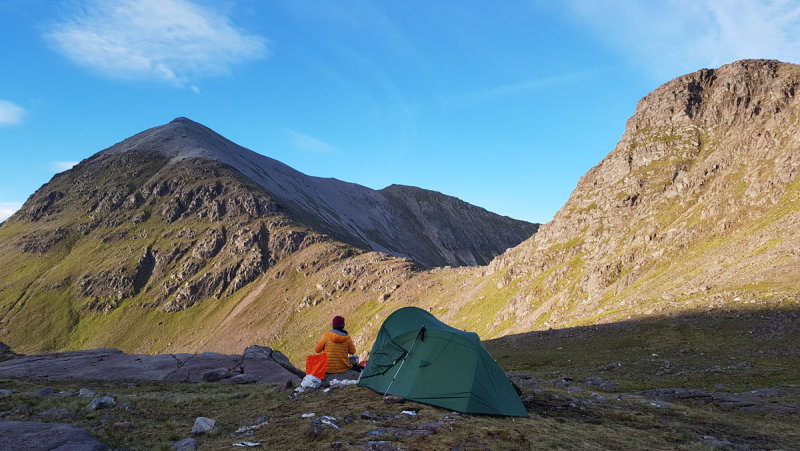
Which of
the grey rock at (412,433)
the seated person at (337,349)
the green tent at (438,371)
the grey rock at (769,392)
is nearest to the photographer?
the grey rock at (412,433)

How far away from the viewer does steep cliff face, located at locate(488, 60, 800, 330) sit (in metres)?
46.7

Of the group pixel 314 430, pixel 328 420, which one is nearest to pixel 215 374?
pixel 328 420

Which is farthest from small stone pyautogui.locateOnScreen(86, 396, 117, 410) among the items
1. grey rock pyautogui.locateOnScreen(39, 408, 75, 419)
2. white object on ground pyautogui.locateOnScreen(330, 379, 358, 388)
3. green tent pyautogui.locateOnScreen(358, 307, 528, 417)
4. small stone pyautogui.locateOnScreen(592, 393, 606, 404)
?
small stone pyautogui.locateOnScreen(592, 393, 606, 404)

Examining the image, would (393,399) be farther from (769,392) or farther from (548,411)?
(769,392)

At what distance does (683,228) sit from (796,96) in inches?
1411

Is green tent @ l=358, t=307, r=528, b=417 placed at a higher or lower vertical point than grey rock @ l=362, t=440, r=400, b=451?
higher

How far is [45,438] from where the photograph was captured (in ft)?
33.8

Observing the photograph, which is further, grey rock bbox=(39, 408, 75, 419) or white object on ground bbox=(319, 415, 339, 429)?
grey rock bbox=(39, 408, 75, 419)

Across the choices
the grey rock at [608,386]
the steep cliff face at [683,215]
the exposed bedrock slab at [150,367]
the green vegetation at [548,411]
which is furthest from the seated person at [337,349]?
the steep cliff face at [683,215]

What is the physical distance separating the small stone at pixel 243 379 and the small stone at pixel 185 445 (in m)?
15.3

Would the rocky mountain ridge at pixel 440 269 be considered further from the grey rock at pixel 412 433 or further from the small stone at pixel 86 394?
the small stone at pixel 86 394

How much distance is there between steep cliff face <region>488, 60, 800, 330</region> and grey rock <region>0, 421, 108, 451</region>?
46.1 metres

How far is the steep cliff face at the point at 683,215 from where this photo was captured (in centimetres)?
4669

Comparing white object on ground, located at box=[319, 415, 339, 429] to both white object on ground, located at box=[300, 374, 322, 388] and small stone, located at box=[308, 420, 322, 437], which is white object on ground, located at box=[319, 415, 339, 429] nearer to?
small stone, located at box=[308, 420, 322, 437]
